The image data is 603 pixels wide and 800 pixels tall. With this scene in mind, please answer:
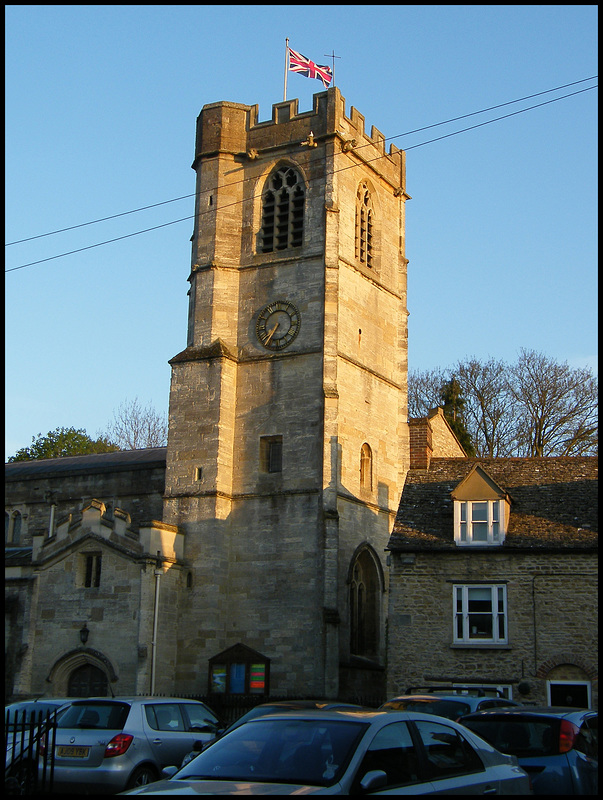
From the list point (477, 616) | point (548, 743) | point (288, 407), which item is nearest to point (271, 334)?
point (288, 407)

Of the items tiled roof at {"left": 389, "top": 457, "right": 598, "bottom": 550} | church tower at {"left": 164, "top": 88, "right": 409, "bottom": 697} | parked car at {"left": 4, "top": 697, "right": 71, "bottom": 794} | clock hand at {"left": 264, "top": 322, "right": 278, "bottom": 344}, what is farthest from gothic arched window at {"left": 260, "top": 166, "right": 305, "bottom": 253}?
parked car at {"left": 4, "top": 697, "right": 71, "bottom": 794}

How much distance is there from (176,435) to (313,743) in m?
27.8

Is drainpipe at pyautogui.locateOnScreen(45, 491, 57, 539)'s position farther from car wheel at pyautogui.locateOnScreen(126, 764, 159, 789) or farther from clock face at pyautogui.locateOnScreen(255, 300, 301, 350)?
car wheel at pyautogui.locateOnScreen(126, 764, 159, 789)

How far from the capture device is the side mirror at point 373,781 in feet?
26.4

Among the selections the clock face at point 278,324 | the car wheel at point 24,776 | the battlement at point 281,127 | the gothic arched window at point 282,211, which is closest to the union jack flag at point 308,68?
the battlement at point 281,127

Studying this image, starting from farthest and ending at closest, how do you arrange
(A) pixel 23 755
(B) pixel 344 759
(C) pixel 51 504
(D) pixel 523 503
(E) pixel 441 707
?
(C) pixel 51 504
(D) pixel 523 503
(E) pixel 441 707
(A) pixel 23 755
(B) pixel 344 759

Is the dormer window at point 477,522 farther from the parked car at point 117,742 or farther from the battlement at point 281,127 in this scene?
the battlement at point 281,127

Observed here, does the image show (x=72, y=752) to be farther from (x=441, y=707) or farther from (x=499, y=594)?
(x=499, y=594)

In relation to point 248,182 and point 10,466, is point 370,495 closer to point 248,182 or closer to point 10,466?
point 248,182

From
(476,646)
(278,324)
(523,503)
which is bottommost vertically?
(476,646)

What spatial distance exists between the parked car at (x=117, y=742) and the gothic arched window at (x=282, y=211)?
81.5 ft

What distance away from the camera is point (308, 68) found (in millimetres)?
37719

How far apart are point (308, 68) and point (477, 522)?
762 inches

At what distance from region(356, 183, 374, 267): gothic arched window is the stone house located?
13.0 meters
